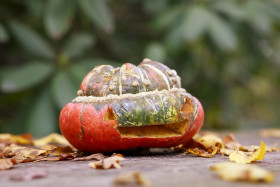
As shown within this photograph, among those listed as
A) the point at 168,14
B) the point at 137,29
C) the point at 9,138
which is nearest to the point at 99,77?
the point at 9,138

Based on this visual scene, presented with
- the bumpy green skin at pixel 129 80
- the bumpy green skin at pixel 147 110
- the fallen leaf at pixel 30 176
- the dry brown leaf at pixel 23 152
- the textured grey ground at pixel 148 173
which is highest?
the bumpy green skin at pixel 129 80

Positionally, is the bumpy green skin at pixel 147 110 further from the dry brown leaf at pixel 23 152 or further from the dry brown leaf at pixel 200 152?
Result: the dry brown leaf at pixel 23 152

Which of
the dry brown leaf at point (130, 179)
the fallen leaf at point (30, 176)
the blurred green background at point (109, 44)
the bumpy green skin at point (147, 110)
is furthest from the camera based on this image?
the blurred green background at point (109, 44)

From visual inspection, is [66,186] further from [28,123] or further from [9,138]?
[28,123]

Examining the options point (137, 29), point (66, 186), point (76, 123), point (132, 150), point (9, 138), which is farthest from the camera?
point (137, 29)

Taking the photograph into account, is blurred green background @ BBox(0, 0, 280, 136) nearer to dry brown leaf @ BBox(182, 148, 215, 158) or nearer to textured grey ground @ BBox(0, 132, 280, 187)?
dry brown leaf @ BBox(182, 148, 215, 158)

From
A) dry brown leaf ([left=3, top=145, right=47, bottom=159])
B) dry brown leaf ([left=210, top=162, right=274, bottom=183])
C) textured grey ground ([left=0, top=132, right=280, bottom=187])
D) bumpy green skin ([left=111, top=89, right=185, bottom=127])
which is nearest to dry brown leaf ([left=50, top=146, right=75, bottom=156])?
dry brown leaf ([left=3, top=145, right=47, bottom=159])

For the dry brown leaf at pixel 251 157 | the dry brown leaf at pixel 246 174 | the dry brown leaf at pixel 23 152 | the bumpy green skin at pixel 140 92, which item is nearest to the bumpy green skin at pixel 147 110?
the bumpy green skin at pixel 140 92
